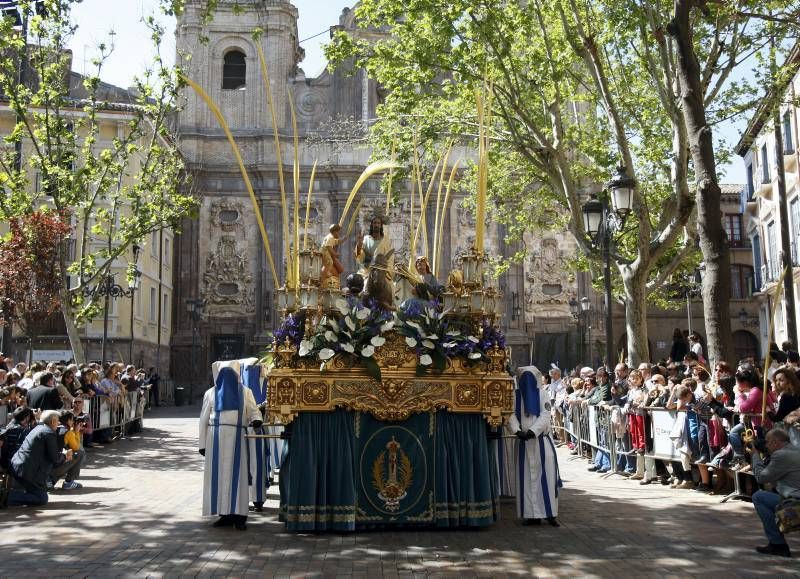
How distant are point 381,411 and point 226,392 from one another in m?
1.71

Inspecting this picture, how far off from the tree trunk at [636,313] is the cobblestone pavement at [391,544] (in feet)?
22.3

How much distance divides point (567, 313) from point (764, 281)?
921 centimetres

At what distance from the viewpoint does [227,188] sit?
4112cm

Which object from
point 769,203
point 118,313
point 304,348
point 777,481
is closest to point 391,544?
point 304,348

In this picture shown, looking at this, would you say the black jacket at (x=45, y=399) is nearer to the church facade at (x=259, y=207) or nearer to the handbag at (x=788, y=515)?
the handbag at (x=788, y=515)

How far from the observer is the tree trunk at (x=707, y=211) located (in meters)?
Result: 11.4

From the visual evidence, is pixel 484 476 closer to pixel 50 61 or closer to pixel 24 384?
pixel 24 384

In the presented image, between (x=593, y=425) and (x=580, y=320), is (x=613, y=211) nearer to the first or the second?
(x=593, y=425)

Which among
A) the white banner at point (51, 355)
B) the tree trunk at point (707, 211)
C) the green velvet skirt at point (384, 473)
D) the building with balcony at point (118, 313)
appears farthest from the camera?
the building with balcony at point (118, 313)

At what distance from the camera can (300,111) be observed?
1660 inches

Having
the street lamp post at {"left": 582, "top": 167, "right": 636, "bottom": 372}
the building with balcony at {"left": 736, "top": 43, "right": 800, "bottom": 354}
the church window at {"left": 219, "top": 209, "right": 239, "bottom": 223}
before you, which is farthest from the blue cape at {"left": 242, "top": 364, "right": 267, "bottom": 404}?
the church window at {"left": 219, "top": 209, "right": 239, "bottom": 223}

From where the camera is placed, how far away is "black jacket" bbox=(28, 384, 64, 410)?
13789mm

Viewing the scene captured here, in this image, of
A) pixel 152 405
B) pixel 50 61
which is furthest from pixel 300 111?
pixel 50 61

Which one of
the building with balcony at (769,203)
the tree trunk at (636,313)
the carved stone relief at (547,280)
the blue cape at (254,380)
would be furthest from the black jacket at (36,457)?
the carved stone relief at (547,280)
